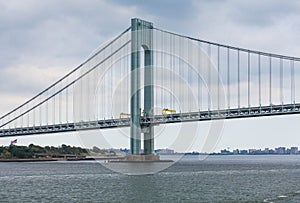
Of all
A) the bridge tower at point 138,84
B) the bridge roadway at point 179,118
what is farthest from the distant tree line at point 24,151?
the bridge tower at point 138,84

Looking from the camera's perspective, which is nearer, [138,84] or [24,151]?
[138,84]

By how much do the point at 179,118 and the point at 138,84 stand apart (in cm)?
531

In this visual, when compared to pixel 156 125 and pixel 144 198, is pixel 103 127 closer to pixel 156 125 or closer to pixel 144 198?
pixel 156 125

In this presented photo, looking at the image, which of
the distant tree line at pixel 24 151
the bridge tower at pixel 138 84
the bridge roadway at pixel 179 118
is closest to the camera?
the bridge roadway at pixel 179 118

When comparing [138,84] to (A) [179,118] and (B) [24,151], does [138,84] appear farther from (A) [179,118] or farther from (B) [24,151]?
(B) [24,151]

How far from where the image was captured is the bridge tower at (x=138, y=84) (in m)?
58.2

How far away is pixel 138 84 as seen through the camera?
58406 mm

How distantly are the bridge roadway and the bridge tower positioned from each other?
4.13 ft

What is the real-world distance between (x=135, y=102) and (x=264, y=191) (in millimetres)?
32723

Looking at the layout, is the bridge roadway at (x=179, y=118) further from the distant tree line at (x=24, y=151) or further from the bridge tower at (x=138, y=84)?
the distant tree line at (x=24, y=151)

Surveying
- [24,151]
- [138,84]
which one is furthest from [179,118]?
[24,151]

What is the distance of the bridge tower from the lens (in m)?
58.2

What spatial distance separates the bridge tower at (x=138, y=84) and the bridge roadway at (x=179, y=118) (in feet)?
4.13

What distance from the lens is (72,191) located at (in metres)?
27.0
